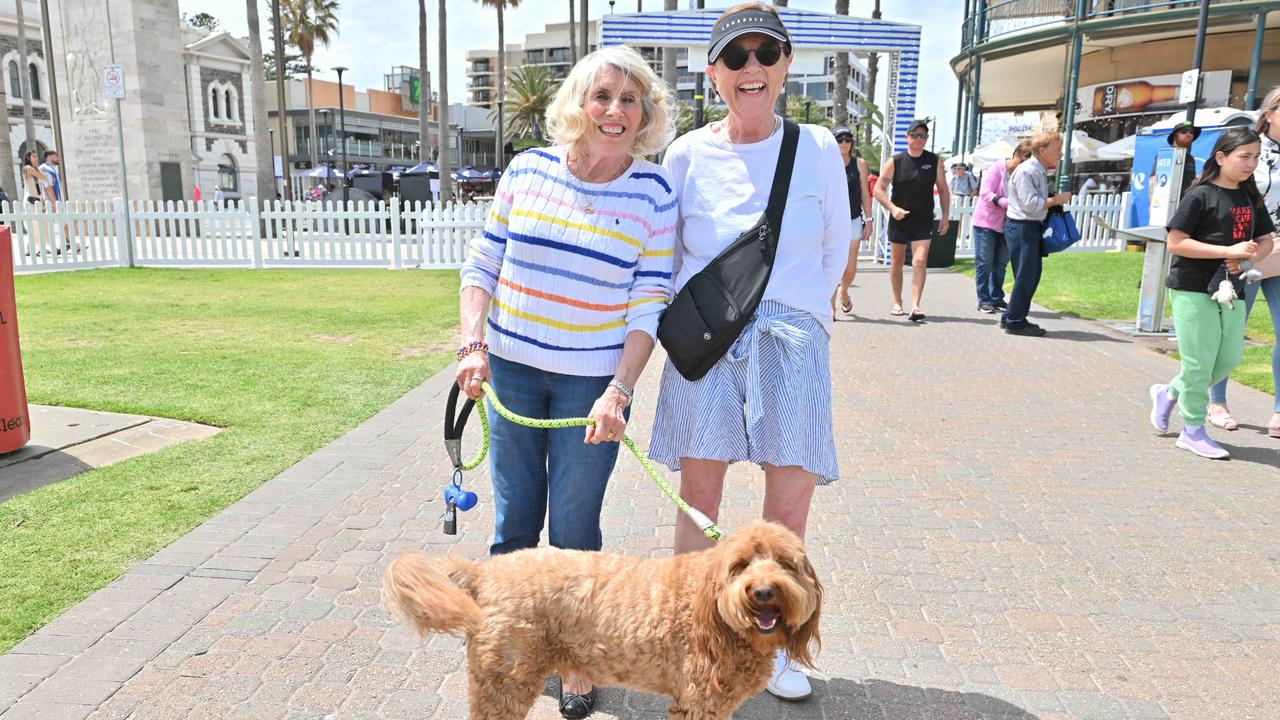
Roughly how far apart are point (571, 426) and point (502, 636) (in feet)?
2.35

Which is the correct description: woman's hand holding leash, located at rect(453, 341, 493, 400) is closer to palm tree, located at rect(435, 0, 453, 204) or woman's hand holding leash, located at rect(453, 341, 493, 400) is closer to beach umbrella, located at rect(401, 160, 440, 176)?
palm tree, located at rect(435, 0, 453, 204)

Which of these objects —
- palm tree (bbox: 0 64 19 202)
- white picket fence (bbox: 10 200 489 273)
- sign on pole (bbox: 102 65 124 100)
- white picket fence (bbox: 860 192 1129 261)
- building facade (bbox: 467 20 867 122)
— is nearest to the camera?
sign on pole (bbox: 102 65 124 100)

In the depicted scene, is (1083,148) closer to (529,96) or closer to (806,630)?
(806,630)

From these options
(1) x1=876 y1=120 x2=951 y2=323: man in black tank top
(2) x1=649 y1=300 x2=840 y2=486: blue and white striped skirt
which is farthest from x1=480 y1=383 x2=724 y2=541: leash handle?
(1) x1=876 y1=120 x2=951 y2=323: man in black tank top

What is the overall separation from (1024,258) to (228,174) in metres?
61.9

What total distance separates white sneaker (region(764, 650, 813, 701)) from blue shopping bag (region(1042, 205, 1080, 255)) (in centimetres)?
810

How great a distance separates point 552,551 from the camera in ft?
7.72

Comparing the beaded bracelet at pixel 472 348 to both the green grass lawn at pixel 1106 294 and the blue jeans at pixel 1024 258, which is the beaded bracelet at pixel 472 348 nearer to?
the green grass lawn at pixel 1106 294

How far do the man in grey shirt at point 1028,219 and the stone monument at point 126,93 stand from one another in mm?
20786

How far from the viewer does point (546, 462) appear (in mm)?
2873

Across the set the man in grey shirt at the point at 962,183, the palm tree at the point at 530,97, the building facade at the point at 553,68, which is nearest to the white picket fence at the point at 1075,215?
the man in grey shirt at the point at 962,183

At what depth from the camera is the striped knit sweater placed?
8.49ft

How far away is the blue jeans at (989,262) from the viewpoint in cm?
1105

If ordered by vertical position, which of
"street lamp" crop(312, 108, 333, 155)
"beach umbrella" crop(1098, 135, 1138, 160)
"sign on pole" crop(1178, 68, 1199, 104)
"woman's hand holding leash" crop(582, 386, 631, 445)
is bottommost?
"woman's hand holding leash" crop(582, 386, 631, 445)
